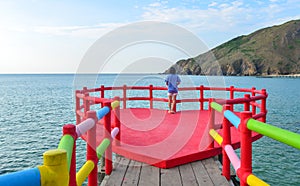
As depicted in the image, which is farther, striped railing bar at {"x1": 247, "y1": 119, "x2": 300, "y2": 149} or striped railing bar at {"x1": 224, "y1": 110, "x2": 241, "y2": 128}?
striped railing bar at {"x1": 224, "y1": 110, "x2": 241, "y2": 128}

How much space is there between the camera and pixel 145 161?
203 inches

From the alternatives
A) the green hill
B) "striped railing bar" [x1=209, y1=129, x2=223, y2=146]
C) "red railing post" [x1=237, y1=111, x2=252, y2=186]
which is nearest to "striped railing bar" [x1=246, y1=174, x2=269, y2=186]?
"red railing post" [x1=237, y1=111, x2=252, y2=186]

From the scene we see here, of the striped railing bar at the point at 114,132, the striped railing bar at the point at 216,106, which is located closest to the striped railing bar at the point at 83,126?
the striped railing bar at the point at 114,132

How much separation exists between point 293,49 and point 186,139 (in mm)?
184221

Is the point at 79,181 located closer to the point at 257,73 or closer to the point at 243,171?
the point at 243,171

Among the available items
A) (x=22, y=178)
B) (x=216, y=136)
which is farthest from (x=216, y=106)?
(x=22, y=178)

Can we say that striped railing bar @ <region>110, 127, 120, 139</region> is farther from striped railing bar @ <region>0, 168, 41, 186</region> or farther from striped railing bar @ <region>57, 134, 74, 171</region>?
striped railing bar @ <region>0, 168, 41, 186</region>

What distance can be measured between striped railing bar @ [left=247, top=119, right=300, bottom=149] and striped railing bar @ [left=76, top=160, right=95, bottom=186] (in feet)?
6.20

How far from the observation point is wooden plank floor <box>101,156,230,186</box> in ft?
14.3

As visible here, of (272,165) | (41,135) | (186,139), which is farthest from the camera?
(41,135)

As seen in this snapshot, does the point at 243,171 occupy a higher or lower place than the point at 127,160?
higher

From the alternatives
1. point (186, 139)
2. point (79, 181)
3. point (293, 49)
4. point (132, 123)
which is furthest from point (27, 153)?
point (293, 49)

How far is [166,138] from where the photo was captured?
264 inches

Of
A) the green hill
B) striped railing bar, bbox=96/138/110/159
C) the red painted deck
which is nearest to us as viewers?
striped railing bar, bbox=96/138/110/159
